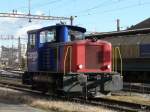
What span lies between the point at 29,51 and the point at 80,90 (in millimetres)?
5118

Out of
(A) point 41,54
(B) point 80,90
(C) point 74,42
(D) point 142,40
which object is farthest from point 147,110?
(D) point 142,40

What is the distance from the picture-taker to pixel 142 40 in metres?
29.8

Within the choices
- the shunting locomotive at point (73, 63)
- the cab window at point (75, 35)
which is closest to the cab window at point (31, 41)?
the shunting locomotive at point (73, 63)

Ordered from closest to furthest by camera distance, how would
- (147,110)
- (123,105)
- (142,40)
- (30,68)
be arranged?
(147,110), (123,105), (30,68), (142,40)

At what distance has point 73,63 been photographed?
18719 millimetres

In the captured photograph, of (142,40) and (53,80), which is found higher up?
(142,40)

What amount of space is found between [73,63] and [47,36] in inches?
101

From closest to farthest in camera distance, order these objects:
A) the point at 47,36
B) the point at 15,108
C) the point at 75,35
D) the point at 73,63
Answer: the point at 15,108 < the point at 73,63 < the point at 75,35 < the point at 47,36

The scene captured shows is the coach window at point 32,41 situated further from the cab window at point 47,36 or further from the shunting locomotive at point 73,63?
the cab window at point 47,36

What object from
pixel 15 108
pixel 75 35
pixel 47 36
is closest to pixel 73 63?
pixel 75 35

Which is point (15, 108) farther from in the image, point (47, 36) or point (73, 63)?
point (47, 36)

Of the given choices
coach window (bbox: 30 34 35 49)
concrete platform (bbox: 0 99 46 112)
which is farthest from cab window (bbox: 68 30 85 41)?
concrete platform (bbox: 0 99 46 112)

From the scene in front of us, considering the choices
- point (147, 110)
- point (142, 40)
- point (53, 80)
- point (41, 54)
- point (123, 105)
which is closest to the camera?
point (147, 110)

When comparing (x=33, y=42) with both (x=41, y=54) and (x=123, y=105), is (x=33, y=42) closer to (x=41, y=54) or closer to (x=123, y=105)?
(x=41, y=54)
